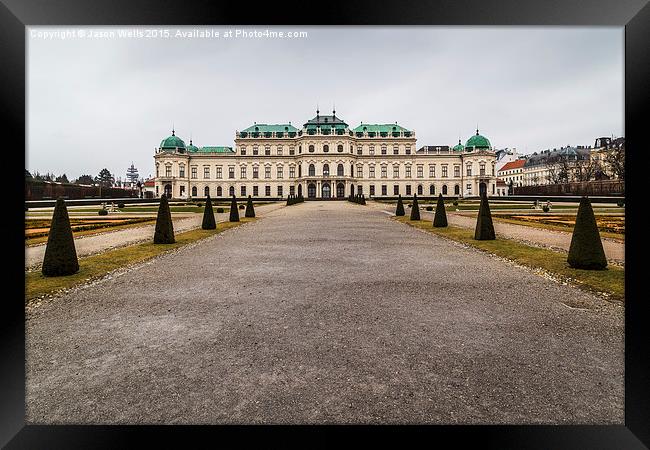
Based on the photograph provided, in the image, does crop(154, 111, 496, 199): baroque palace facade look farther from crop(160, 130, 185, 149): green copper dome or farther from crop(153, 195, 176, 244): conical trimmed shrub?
crop(153, 195, 176, 244): conical trimmed shrub

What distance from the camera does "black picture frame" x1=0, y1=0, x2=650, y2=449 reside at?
2.22 meters

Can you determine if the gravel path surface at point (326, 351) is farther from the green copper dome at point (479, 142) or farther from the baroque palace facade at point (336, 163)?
the green copper dome at point (479, 142)

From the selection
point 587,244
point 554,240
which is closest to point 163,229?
point 587,244

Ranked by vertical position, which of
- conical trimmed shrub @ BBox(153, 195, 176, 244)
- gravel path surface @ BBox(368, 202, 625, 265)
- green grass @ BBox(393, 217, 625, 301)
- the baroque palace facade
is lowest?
green grass @ BBox(393, 217, 625, 301)

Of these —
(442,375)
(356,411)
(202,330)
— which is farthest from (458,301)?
(202,330)

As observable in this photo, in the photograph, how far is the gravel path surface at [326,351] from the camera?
8.87 feet

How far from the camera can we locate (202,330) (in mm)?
4336

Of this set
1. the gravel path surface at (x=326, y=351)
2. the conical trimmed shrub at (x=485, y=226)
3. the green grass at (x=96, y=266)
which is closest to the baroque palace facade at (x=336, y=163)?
the conical trimmed shrub at (x=485, y=226)

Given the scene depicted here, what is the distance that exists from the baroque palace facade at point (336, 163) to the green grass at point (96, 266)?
58.0m

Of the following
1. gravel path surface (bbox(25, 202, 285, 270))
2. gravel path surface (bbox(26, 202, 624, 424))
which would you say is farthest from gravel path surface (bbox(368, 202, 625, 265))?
gravel path surface (bbox(25, 202, 285, 270))

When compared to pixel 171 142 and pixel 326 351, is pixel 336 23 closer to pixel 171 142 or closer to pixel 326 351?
pixel 326 351

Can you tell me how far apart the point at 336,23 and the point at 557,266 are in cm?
741

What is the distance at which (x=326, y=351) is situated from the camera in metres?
3.68

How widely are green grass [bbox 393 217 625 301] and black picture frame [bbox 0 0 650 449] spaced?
13.0ft
